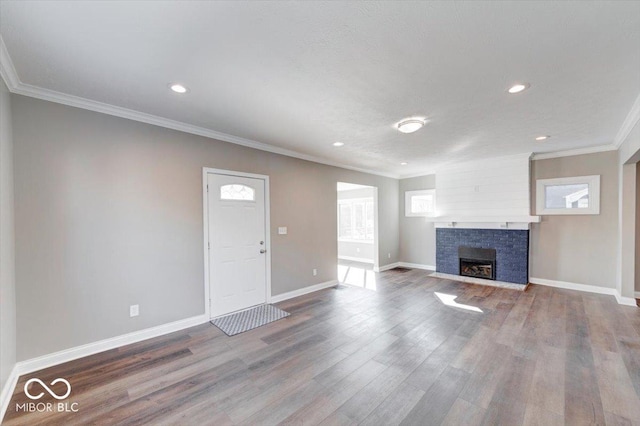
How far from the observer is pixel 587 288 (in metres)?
4.95

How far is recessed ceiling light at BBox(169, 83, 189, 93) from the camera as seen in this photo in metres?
2.49

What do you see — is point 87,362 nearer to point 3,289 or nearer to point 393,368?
point 3,289

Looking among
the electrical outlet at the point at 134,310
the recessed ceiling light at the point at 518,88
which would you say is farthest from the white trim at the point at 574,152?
the electrical outlet at the point at 134,310

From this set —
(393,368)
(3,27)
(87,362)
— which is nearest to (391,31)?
(3,27)

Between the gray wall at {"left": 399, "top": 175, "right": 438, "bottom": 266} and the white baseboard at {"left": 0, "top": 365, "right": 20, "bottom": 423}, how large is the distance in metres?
7.13

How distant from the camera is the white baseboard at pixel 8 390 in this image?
2016mm

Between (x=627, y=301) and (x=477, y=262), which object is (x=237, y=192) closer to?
(x=477, y=262)

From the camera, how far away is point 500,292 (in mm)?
5008

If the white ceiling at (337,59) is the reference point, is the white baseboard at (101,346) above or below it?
below

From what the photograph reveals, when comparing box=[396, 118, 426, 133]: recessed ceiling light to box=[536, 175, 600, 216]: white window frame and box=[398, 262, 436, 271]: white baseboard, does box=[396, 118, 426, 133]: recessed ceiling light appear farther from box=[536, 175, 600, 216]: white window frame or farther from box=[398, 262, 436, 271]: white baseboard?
box=[398, 262, 436, 271]: white baseboard

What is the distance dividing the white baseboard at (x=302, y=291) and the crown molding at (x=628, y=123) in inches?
200

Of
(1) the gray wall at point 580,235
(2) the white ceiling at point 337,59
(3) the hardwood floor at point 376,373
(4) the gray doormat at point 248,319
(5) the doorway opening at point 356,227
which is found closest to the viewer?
(2) the white ceiling at point 337,59

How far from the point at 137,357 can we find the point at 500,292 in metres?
5.86

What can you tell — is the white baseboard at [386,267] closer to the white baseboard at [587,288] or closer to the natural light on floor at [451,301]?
the natural light on floor at [451,301]
